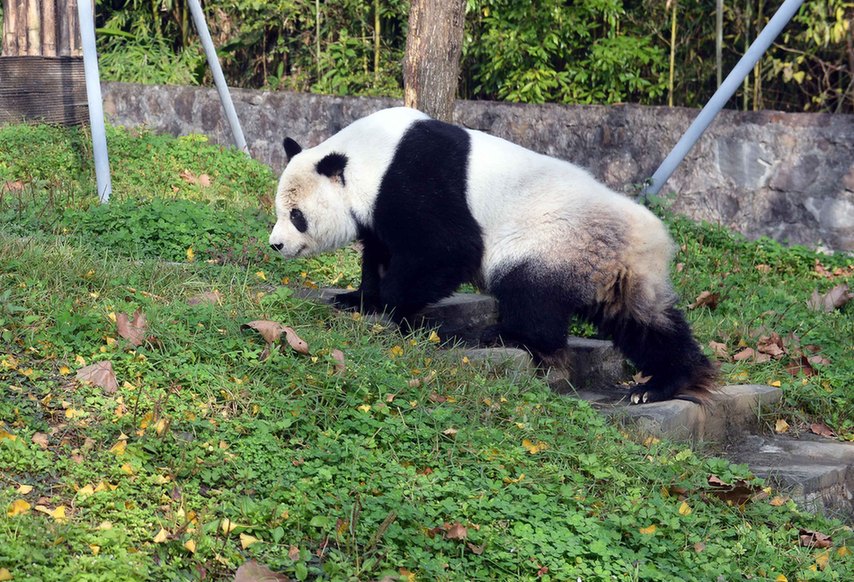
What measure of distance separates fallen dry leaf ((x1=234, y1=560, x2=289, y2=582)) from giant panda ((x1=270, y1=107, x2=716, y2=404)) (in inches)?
98.3

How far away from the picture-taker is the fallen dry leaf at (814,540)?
393 cm

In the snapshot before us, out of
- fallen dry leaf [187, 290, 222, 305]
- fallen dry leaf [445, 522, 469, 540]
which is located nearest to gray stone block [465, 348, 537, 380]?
fallen dry leaf [187, 290, 222, 305]

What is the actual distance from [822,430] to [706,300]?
5.57ft

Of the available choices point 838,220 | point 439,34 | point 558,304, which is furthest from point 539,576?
point 838,220

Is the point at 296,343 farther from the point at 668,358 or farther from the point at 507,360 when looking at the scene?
the point at 668,358

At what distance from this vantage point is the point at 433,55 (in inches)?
295

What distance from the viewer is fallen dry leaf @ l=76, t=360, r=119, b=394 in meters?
3.82

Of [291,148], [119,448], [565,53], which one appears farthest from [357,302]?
[565,53]

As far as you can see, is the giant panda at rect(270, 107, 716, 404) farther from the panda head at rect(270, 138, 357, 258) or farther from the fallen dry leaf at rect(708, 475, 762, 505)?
the fallen dry leaf at rect(708, 475, 762, 505)

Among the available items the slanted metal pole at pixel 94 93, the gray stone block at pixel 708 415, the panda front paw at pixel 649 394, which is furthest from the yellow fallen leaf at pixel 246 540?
the slanted metal pole at pixel 94 93

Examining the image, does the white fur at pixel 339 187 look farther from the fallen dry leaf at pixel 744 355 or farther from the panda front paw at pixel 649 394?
the fallen dry leaf at pixel 744 355

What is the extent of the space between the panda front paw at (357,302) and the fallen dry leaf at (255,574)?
270 cm

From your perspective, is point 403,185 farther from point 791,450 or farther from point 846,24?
point 846,24

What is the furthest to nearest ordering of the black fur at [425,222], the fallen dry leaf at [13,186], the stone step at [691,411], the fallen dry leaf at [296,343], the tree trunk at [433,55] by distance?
the tree trunk at [433,55]
the fallen dry leaf at [13,186]
the black fur at [425,222]
the stone step at [691,411]
the fallen dry leaf at [296,343]
